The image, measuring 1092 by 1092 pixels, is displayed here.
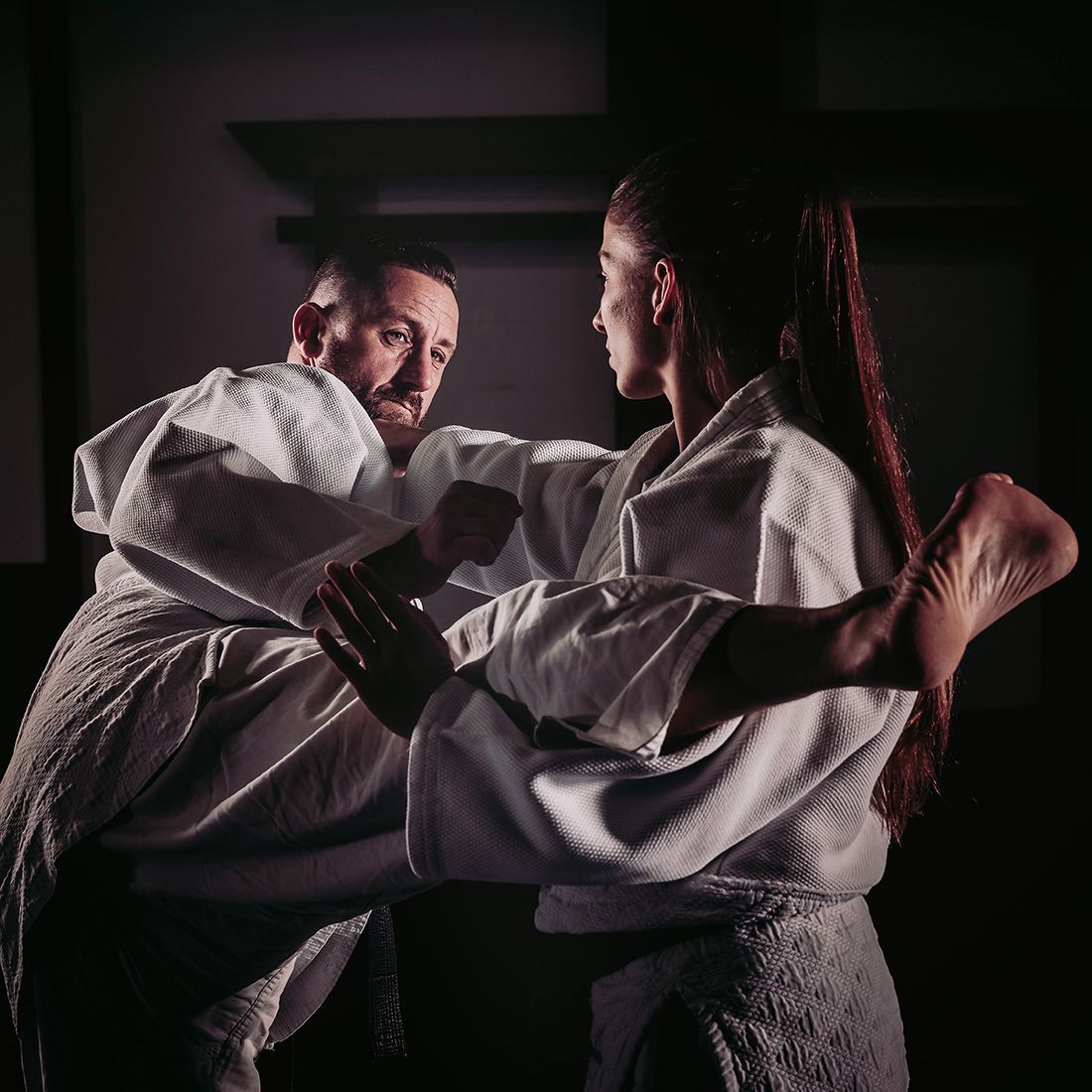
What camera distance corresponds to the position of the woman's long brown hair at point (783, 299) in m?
0.73

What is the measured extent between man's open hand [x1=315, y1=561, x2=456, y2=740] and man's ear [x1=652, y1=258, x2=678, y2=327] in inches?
13.3

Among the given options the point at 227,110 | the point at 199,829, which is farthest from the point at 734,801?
the point at 227,110

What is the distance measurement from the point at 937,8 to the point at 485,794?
6.06 feet

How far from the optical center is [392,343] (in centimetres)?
114

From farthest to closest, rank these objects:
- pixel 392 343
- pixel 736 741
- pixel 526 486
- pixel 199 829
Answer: pixel 392 343
pixel 526 486
pixel 199 829
pixel 736 741

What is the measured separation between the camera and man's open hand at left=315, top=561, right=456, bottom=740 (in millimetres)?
621

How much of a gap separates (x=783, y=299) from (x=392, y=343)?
517mm

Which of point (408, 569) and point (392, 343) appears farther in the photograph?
point (392, 343)

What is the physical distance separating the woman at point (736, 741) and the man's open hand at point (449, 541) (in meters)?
0.09

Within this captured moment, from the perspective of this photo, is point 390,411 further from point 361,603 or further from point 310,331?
point 361,603

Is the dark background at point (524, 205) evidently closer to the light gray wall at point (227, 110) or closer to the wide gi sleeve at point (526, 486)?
the light gray wall at point (227, 110)

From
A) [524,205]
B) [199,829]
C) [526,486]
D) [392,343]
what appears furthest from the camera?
[524,205]

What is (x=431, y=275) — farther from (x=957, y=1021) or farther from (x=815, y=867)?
(x=957, y=1021)

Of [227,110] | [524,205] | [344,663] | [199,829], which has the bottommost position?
[199,829]
